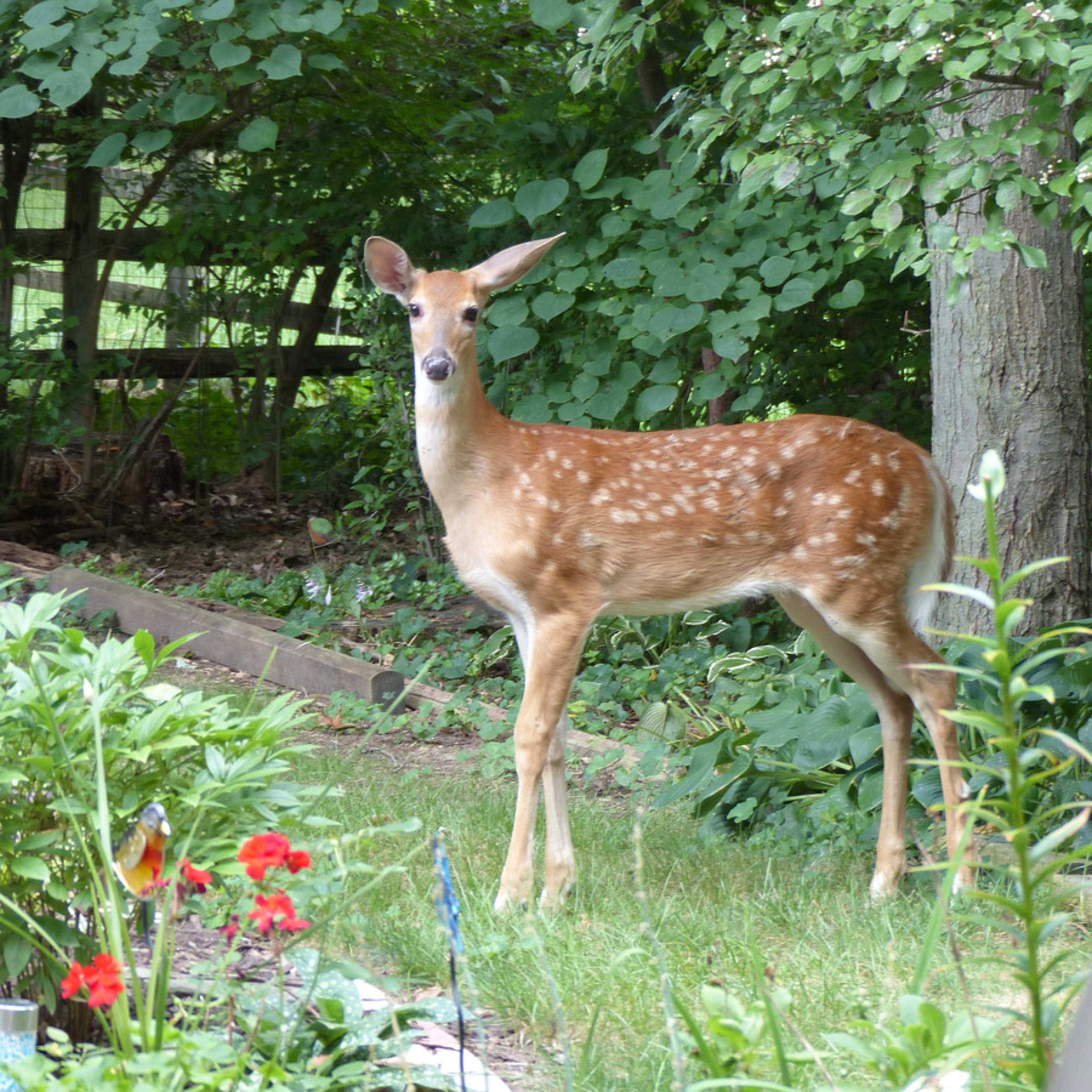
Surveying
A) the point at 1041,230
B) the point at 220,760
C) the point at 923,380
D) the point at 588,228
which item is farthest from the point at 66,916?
the point at 923,380

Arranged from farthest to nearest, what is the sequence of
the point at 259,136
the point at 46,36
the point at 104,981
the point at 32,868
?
the point at 259,136
the point at 46,36
the point at 32,868
the point at 104,981

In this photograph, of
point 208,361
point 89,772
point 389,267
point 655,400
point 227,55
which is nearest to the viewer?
point 89,772

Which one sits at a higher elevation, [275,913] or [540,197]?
[540,197]

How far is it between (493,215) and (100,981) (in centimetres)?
487

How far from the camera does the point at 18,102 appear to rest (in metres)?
6.36

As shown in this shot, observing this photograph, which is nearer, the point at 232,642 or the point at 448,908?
the point at 448,908

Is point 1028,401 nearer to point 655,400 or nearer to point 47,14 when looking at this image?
point 655,400

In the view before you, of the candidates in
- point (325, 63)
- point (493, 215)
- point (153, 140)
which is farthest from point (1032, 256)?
point (153, 140)

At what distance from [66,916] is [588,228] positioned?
14.6 feet

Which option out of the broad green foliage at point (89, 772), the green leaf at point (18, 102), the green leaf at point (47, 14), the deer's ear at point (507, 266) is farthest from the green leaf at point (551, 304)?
the broad green foliage at point (89, 772)

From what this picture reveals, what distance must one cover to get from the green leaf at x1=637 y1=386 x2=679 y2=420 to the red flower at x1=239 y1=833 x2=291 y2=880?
13.9 feet

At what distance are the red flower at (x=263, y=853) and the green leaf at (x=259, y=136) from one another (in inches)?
200

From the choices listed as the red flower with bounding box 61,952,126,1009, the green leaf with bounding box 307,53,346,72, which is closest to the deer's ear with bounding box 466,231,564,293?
the green leaf with bounding box 307,53,346,72

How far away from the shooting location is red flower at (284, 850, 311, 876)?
1996mm
